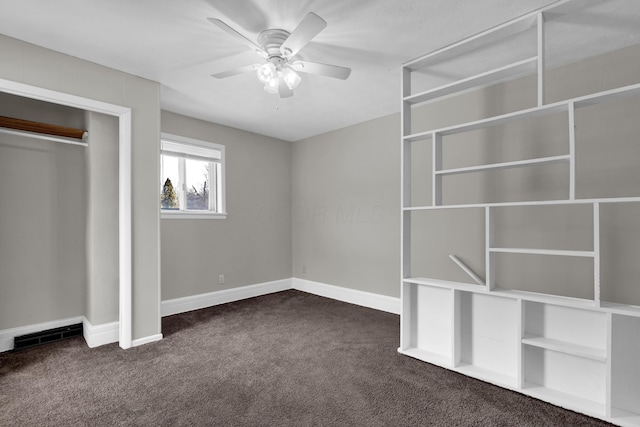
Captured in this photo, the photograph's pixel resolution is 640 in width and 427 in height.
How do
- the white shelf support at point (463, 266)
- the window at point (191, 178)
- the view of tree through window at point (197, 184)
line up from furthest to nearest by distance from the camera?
the view of tree through window at point (197, 184) < the window at point (191, 178) < the white shelf support at point (463, 266)

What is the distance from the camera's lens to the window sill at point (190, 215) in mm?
3875

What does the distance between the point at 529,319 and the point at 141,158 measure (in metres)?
3.50

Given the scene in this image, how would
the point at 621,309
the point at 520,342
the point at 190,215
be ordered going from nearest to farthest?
the point at 621,309 → the point at 520,342 → the point at 190,215

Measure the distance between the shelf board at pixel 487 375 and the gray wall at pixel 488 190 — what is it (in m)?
0.93

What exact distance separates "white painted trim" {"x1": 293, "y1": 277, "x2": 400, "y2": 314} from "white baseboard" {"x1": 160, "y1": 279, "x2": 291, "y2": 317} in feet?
1.14

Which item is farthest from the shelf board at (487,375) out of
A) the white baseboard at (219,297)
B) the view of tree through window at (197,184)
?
the view of tree through window at (197,184)

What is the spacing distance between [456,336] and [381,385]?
0.74 m

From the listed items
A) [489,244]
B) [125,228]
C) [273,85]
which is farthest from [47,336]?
[489,244]

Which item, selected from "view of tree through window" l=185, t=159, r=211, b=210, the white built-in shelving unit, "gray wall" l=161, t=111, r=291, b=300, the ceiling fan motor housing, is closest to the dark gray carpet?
the white built-in shelving unit

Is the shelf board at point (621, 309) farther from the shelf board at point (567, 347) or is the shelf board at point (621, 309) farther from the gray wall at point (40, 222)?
the gray wall at point (40, 222)

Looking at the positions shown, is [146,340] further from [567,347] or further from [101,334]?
[567,347]

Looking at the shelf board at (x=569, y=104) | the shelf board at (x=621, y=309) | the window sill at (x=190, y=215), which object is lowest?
the shelf board at (x=621, y=309)

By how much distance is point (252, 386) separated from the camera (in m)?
2.23

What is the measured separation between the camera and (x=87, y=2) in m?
1.93
